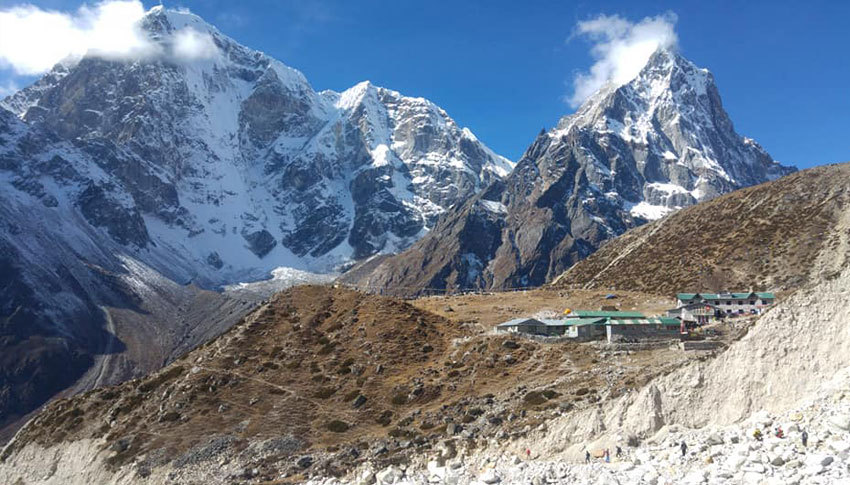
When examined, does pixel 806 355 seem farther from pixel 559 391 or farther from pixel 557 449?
pixel 559 391

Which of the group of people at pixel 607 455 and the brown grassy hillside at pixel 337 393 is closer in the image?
the group of people at pixel 607 455

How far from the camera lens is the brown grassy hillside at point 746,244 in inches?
5084

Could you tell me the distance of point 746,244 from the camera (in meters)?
143

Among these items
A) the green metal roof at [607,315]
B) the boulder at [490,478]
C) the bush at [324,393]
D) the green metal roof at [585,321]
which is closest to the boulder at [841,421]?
the boulder at [490,478]

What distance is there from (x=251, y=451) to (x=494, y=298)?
262ft

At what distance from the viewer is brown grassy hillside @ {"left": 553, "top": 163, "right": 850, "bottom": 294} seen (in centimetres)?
12912

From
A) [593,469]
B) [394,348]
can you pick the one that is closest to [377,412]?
[394,348]

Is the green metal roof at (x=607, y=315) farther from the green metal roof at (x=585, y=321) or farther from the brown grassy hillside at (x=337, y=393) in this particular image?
the brown grassy hillside at (x=337, y=393)

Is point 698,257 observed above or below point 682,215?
below

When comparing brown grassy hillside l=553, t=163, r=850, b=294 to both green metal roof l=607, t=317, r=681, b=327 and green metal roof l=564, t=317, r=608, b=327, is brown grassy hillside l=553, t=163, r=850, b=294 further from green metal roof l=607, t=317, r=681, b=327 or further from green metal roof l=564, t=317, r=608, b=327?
green metal roof l=564, t=317, r=608, b=327

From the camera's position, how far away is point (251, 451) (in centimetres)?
5984

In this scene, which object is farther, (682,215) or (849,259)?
(682,215)

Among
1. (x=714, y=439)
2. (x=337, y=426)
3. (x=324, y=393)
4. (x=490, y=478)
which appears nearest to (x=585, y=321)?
(x=324, y=393)

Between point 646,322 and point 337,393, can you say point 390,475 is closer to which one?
point 337,393
